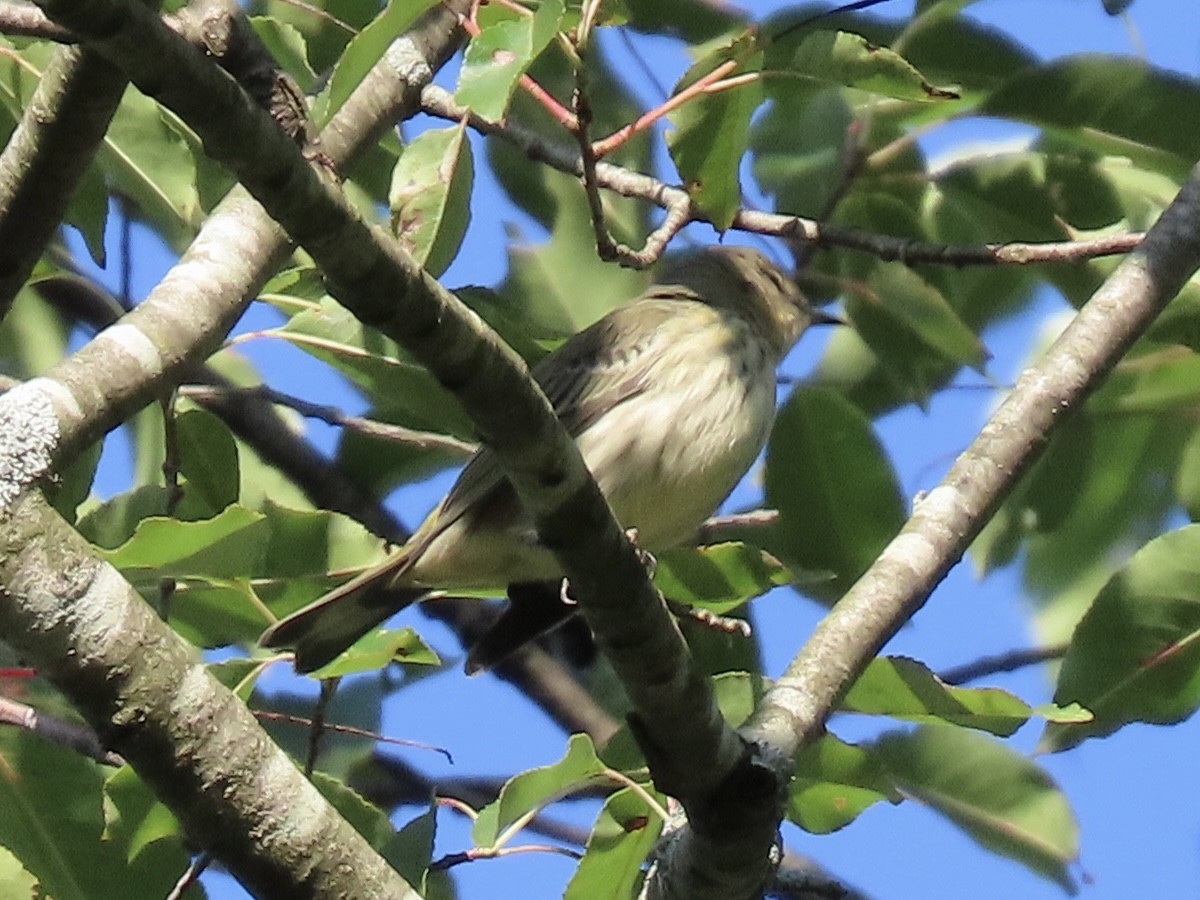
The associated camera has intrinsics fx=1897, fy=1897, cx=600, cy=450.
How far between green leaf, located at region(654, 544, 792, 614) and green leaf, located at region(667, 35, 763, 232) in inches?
24.5

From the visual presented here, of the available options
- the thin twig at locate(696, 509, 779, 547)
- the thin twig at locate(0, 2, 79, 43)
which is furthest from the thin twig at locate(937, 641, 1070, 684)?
the thin twig at locate(0, 2, 79, 43)

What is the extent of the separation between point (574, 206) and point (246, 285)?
159cm

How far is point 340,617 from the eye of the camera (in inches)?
161

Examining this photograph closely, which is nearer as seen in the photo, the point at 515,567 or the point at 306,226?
the point at 306,226

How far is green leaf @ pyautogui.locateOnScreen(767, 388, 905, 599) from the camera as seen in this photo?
12.7 ft

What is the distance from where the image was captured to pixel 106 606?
2.65 metres

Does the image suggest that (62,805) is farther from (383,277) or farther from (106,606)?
(383,277)

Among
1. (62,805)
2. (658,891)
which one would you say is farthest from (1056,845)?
(62,805)

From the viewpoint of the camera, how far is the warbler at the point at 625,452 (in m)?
4.22

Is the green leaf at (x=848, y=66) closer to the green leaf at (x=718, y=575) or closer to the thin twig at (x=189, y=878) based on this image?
the green leaf at (x=718, y=575)

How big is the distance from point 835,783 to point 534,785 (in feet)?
1.75

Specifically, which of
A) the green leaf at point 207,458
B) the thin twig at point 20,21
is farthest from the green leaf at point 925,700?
the thin twig at point 20,21

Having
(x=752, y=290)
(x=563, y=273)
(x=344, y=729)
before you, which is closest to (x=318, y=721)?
(x=344, y=729)

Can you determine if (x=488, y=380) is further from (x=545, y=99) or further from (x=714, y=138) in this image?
(x=714, y=138)
